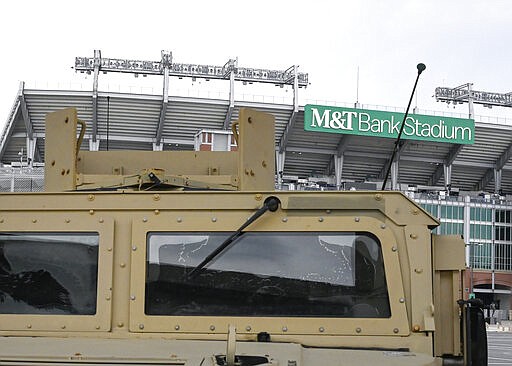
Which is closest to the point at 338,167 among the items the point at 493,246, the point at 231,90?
the point at 231,90

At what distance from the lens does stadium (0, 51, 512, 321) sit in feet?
211

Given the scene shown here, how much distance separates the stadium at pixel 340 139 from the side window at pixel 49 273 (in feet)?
188

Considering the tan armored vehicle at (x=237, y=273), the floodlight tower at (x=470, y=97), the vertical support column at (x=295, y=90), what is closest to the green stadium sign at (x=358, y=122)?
the vertical support column at (x=295, y=90)

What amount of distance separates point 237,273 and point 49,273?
98cm

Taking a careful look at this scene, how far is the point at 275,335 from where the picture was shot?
4.14 meters

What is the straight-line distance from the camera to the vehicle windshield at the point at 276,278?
4.22 metres

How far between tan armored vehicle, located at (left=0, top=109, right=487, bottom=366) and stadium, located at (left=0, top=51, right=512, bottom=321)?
57136 mm

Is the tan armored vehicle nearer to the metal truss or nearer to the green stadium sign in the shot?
the green stadium sign

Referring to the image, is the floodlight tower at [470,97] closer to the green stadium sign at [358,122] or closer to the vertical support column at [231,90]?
the green stadium sign at [358,122]

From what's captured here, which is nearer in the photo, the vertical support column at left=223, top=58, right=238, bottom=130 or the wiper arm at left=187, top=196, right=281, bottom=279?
the wiper arm at left=187, top=196, right=281, bottom=279

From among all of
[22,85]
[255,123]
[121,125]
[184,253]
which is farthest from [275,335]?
[121,125]

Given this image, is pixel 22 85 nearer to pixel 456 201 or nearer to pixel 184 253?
pixel 456 201

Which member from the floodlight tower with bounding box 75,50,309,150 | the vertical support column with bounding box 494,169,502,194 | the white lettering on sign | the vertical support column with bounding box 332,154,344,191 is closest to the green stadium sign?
the white lettering on sign

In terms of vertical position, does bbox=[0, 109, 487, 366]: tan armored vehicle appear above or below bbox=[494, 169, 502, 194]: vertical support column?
below
